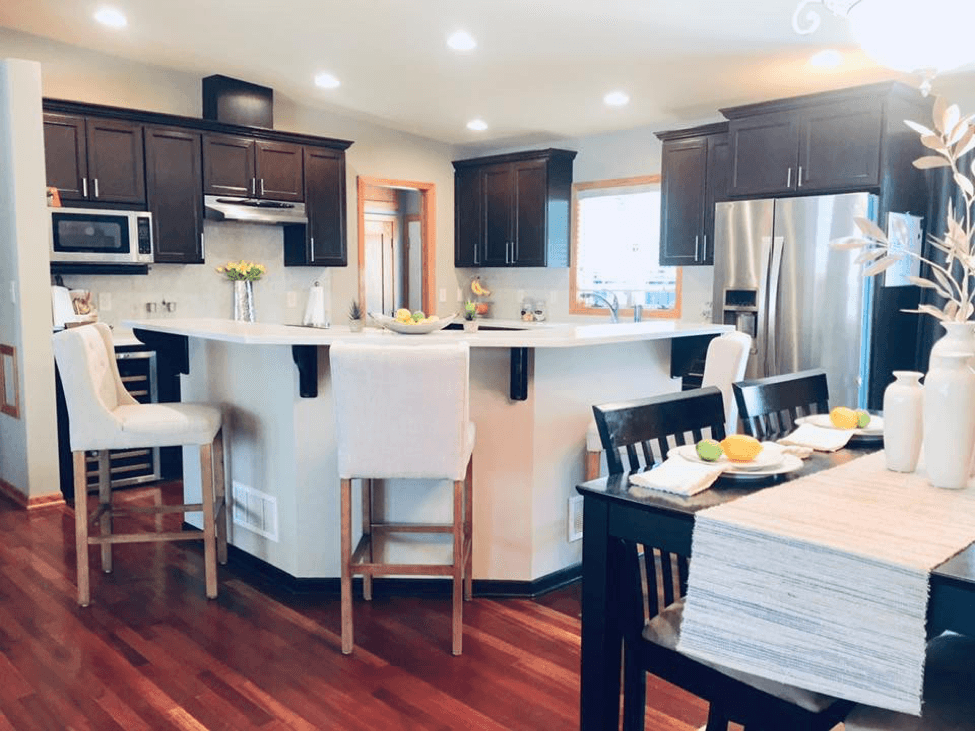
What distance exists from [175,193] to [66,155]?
2.22ft

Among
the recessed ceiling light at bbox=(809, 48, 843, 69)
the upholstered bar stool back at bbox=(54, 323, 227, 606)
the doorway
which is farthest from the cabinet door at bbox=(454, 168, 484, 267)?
the upholstered bar stool back at bbox=(54, 323, 227, 606)

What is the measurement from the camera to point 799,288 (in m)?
4.43

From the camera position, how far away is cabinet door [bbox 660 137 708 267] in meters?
5.31

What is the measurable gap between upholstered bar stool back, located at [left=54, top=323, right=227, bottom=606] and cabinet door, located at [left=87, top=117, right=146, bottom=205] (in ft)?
7.24

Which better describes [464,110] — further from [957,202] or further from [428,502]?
[428,502]

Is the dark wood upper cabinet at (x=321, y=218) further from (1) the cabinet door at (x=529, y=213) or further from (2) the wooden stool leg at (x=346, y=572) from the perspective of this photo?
(2) the wooden stool leg at (x=346, y=572)

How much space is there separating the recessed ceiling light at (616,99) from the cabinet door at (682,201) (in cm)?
42

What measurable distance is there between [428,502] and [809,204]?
2.77 metres

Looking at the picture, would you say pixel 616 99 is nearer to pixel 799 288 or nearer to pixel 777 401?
pixel 799 288

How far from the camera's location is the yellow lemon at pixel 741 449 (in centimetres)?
182

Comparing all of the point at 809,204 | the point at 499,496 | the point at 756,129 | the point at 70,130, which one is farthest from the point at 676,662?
the point at 70,130

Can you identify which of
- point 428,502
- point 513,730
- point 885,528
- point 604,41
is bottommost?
point 513,730

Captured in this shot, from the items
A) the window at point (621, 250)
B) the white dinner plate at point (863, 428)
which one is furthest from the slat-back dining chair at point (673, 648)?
the window at point (621, 250)

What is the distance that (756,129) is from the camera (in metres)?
4.75
